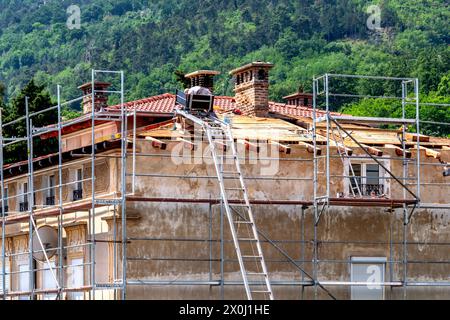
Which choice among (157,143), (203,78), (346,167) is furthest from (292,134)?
(203,78)

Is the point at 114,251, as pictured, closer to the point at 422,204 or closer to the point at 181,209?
the point at 181,209

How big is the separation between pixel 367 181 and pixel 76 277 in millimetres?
9721

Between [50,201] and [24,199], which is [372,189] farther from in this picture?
[24,199]

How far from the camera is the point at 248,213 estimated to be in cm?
3944

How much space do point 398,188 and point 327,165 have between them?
4.32 m

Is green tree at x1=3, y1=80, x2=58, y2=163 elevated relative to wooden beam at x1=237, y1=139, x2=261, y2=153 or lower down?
elevated

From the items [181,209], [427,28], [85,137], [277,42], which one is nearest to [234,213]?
[181,209]

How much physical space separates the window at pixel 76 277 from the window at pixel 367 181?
348 inches

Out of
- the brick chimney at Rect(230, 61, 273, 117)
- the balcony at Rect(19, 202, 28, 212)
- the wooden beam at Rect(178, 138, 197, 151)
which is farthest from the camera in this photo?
the balcony at Rect(19, 202, 28, 212)

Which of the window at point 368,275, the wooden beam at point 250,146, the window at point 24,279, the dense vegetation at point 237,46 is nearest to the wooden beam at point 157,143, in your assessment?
the wooden beam at point 250,146

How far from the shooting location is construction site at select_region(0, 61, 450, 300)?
39375 mm

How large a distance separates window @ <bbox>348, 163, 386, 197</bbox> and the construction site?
1.7 inches

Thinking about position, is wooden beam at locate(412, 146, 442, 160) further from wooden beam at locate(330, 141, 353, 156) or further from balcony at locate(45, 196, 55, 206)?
balcony at locate(45, 196, 55, 206)

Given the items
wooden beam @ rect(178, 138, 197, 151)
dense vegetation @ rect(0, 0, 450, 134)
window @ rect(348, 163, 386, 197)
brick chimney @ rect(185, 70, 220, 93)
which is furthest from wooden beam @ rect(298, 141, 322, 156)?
dense vegetation @ rect(0, 0, 450, 134)
